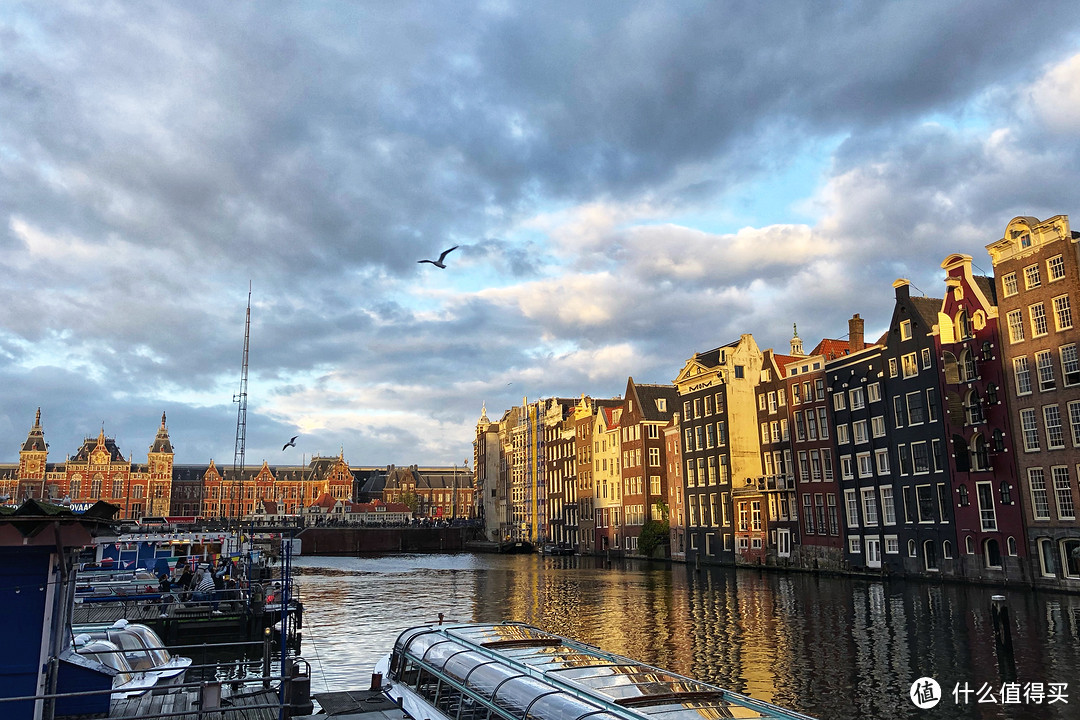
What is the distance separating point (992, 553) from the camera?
56.8 m

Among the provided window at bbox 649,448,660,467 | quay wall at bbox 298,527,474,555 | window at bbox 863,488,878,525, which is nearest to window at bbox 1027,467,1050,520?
window at bbox 863,488,878,525

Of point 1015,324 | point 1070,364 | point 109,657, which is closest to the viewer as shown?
point 109,657

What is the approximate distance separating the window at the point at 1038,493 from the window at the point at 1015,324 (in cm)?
959

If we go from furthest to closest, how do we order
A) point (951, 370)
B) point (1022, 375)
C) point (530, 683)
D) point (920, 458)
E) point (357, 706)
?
point (920, 458) < point (951, 370) < point (1022, 375) < point (357, 706) < point (530, 683)

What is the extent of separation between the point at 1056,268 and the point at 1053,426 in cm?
1103

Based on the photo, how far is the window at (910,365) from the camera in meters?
64.7

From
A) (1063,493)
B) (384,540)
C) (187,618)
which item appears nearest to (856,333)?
(1063,493)

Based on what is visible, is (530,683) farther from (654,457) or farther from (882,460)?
(654,457)

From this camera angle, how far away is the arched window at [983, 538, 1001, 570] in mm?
56188

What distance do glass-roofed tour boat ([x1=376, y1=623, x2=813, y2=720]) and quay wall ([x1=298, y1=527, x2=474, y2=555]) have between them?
145 meters

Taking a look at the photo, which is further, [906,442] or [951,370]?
[906,442]

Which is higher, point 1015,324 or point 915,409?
point 1015,324

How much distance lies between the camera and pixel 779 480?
7844 centimetres

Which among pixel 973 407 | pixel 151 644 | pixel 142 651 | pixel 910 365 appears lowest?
pixel 151 644
